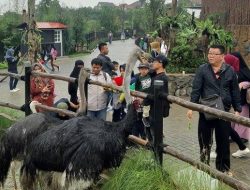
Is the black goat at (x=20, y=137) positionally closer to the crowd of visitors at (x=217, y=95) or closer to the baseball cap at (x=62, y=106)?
the baseball cap at (x=62, y=106)

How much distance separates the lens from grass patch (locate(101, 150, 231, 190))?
12.0ft

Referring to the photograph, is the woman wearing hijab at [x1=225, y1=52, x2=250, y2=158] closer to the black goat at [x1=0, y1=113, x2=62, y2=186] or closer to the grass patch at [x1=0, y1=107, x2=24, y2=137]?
the black goat at [x1=0, y1=113, x2=62, y2=186]

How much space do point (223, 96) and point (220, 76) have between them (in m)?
0.21

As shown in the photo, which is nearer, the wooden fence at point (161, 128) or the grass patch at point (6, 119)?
the wooden fence at point (161, 128)

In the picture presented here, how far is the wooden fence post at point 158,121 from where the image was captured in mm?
4105

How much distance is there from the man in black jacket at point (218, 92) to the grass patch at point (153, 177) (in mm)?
980

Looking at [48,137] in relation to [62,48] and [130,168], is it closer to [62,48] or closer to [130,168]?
[130,168]

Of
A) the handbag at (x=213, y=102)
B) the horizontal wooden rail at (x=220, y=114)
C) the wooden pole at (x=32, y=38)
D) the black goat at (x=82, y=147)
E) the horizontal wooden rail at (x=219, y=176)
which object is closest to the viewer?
the horizontal wooden rail at (x=220, y=114)

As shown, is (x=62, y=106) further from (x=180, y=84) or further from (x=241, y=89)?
(x=180, y=84)

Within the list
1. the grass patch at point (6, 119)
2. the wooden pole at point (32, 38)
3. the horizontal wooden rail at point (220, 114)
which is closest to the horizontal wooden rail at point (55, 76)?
the grass patch at point (6, 119)

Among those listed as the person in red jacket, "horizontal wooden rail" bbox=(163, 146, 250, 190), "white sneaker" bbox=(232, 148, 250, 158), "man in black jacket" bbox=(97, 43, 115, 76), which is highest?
"man in black jacket" bbox=(97, 43, 115, 76)

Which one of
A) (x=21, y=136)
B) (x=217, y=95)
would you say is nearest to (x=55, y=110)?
(x=21, y=136)

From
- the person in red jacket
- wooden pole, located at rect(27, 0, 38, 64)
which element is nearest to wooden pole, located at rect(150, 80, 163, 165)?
the person in red jacket

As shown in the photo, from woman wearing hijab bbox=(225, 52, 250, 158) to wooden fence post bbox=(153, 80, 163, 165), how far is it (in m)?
2.29
